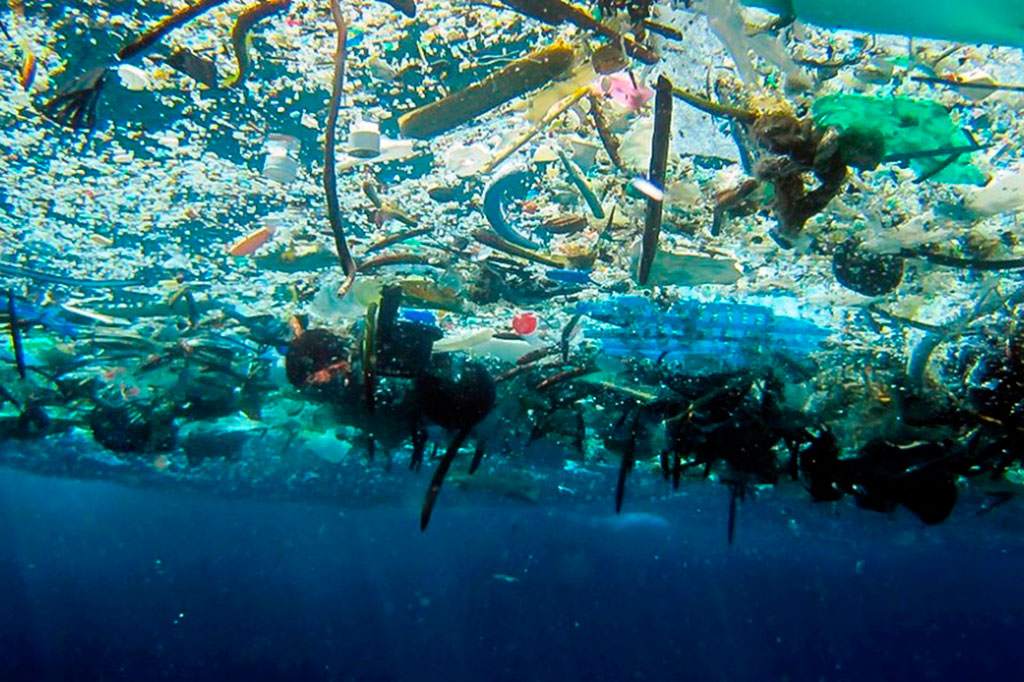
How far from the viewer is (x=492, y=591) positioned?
153 metres

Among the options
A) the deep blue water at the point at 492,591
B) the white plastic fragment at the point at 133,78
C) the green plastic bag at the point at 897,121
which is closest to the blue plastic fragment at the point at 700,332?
the green plastic bag at the point at 897,121

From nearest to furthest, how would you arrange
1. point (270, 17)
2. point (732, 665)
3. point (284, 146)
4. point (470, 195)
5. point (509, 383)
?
point (270, 17) → point (284, 146) → point (470, 195) → point (509, 383) → point (732, 665)

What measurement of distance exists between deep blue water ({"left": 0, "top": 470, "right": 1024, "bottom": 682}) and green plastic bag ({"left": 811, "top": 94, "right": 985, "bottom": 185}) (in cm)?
2311

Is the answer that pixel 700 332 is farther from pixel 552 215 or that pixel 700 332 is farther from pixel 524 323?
Answer: pixel 552 215

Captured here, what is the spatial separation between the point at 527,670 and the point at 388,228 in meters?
158

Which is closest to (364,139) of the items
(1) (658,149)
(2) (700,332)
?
(1) (658,149)

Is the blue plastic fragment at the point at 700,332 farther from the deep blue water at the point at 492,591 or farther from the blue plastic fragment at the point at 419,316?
the deep blue water at the point at 492,591

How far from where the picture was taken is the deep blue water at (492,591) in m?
46.6

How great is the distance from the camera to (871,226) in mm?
5574

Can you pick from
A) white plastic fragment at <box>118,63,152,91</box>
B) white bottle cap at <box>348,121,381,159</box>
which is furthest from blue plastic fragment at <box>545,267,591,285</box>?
white plastic fragment at <box>118,63,152,91</box>

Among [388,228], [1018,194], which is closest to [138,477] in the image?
[388,228]

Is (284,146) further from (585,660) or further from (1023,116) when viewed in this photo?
(585,660)

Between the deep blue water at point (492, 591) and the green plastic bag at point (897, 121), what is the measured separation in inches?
910

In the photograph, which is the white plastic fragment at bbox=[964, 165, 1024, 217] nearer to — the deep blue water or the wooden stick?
the wooden stick
